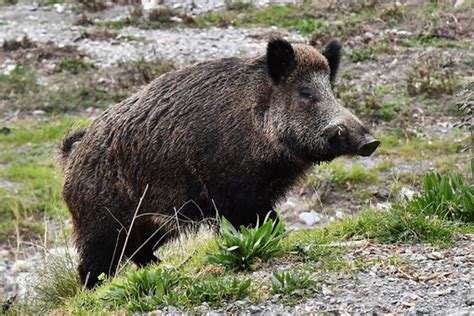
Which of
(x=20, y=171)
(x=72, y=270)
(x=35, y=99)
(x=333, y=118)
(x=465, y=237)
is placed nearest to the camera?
(x=465, y=237)

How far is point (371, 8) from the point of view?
19969 mm

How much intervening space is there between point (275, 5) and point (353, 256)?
16.2 m

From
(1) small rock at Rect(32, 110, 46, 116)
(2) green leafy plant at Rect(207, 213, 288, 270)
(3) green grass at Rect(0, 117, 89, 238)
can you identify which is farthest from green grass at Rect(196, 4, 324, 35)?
(2) green leafy plant at Rect(207, 213, 288, 270)

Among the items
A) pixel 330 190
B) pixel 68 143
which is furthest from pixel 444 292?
pixel 330 190

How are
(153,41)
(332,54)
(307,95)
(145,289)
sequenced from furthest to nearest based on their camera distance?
(153,41)
(332,54)
(307,95)
(145,289)

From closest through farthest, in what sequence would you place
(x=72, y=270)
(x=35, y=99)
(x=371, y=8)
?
(x=72, y=270), (x=35, y=99), (x=371, y=8)

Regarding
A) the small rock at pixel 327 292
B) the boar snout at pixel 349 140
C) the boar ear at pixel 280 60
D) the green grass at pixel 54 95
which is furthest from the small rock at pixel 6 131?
the small rock at pixel 327 292

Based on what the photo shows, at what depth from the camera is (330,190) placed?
11906mm

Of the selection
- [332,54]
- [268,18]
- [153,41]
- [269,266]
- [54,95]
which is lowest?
[54,95]

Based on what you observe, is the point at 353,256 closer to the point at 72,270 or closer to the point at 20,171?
the point at 72,270

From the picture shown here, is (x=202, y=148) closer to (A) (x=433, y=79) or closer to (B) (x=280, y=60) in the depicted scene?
(B) (x=280, y=60)

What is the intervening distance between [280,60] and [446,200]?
6.51 ft

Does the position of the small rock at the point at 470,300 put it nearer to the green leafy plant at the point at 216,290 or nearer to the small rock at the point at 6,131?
the green leafy plant at the point at 216,290

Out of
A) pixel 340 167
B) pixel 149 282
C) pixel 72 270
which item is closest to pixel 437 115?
pixel 340 167
